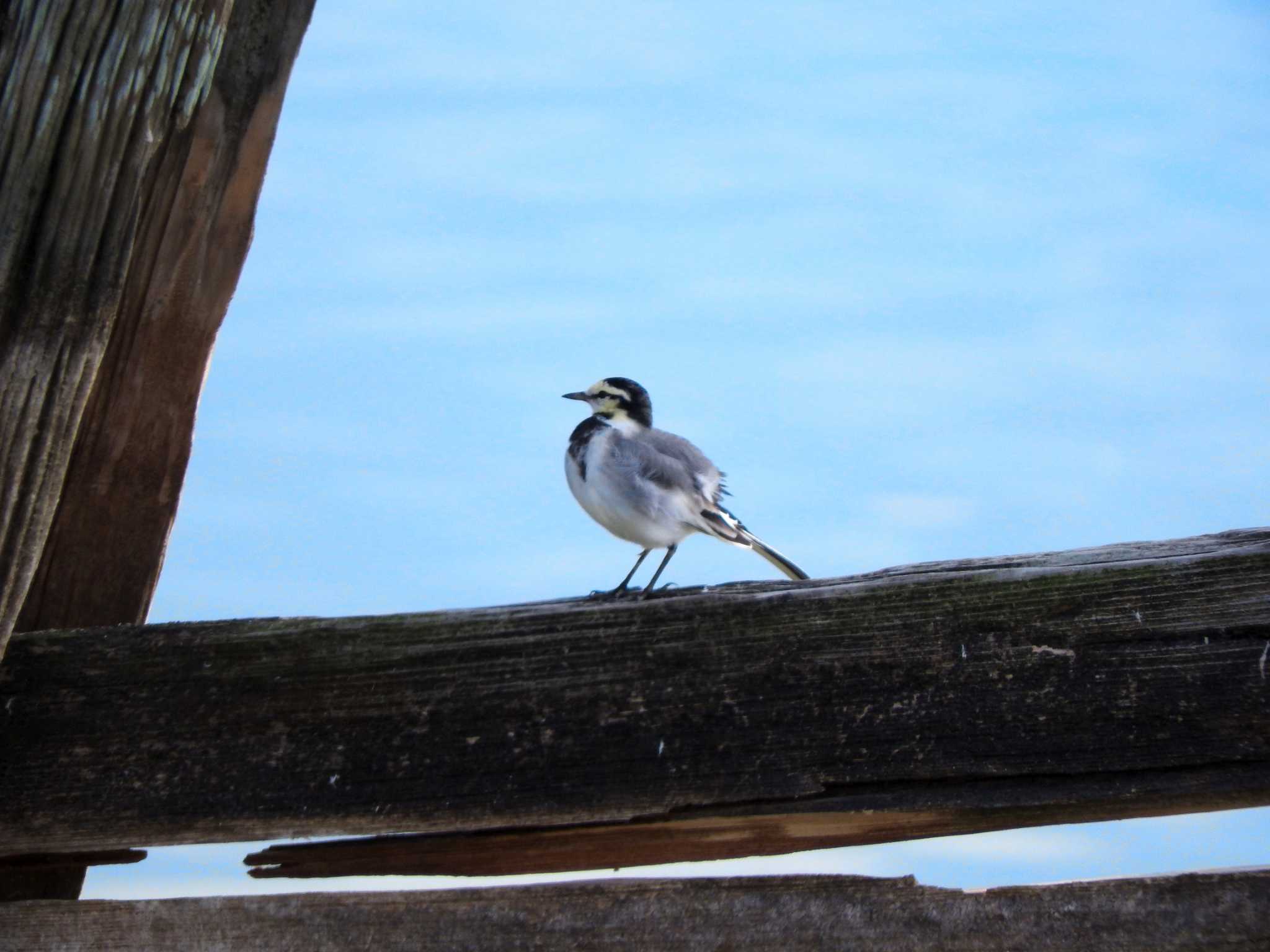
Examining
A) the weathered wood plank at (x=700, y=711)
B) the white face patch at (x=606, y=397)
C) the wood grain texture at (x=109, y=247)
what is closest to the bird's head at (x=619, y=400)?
the white face patch at (x=606, y=397)

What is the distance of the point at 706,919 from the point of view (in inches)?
94.9

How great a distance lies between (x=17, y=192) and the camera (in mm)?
2713

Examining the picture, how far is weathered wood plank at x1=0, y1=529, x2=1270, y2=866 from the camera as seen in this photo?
7.86 ft

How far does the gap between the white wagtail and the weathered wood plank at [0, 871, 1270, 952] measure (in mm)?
2145

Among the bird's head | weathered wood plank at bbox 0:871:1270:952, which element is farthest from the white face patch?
weathered wood plank at bbox 0:871:1270:952

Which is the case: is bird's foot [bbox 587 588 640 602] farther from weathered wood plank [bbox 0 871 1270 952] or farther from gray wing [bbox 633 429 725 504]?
gray wing [bbox 633 429 725 504]

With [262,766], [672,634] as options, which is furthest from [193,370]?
[672,634]

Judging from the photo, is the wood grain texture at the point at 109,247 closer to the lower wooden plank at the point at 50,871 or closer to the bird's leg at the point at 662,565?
the lower wooden plank at the point at 50,871

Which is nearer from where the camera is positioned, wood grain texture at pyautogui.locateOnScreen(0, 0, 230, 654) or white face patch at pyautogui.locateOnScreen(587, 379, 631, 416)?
wood grain texture at pyautogui.locateOnScreen(0, 0, 230, 654)

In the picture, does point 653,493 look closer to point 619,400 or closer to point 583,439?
point 583,439

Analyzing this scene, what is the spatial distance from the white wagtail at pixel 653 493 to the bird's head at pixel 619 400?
2.72 ft

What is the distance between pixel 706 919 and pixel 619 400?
12.6 ft

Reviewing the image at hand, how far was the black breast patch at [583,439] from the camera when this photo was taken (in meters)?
5.12

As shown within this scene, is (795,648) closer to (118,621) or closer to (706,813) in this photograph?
(706,813)
